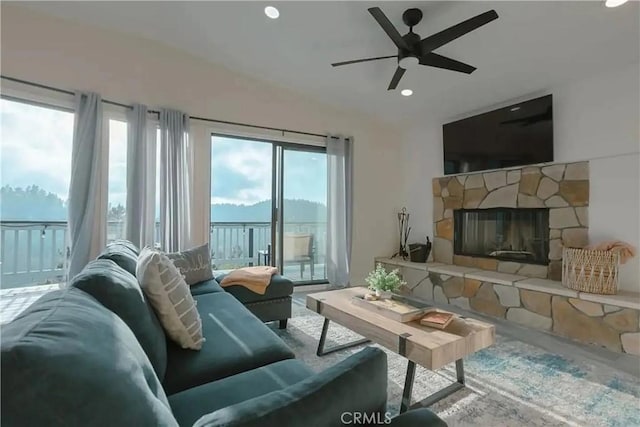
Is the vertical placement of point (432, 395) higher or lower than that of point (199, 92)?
lower

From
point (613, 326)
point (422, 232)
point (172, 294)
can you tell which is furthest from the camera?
point (422, 232)

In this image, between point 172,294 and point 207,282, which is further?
point 207,282

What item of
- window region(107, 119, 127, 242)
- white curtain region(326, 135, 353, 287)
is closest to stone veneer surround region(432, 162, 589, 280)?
white curtain region(326, 135, 353, 287)

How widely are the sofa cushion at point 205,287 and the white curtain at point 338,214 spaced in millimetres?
1935

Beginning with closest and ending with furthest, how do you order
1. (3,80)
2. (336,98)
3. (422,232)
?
(3,80) → (336,98) → (422,232)

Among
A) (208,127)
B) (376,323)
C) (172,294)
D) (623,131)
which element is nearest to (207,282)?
(172,294)

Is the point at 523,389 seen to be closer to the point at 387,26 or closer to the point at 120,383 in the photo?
the point at 120,383

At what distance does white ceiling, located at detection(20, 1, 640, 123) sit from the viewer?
100.0 inches

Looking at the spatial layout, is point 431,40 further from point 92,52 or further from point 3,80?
point 3,80

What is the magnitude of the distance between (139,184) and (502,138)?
4.06 metres

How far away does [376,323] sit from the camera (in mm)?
1927

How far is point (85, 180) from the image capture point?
305cm

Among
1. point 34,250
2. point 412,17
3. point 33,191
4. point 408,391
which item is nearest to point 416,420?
point 408,391

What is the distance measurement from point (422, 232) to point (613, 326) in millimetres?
2433
